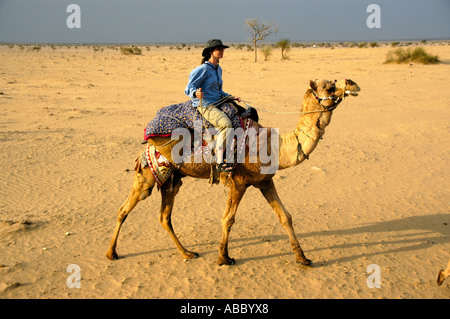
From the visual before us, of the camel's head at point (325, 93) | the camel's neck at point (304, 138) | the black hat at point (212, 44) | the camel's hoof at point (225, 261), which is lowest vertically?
the camel's hoof at point (225, 261)

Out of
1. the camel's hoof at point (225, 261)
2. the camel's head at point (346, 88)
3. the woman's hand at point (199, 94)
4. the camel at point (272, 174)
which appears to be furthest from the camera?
the camel's hoof at point (225, 261)

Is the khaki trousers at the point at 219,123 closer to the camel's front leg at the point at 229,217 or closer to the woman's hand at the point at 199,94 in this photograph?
the woman's hand at the point at 199,94

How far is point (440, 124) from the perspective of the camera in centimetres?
1295

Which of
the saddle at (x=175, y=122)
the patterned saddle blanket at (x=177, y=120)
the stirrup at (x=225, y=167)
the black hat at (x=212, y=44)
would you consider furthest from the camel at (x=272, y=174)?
the black hat at (x=212, y=44)

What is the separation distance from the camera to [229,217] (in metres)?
5.34

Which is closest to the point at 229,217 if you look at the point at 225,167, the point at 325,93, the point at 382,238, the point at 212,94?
the point at 225,167

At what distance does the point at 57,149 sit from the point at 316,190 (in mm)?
6672

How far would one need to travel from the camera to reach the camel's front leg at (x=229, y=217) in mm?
5230

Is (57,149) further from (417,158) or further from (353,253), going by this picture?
(417,158)

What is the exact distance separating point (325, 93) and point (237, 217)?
3.13 m

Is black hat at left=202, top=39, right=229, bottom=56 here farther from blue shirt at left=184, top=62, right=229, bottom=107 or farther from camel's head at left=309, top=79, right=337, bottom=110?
camel's head at left=309, top=79, right=337, bottom=110

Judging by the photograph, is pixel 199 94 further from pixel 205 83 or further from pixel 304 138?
pixel 304 138

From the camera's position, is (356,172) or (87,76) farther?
(87,76)
